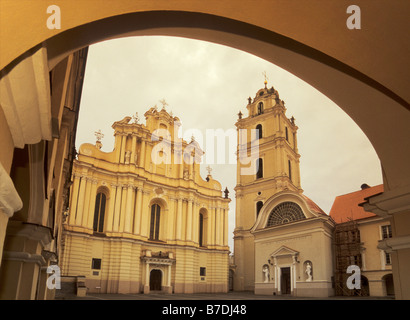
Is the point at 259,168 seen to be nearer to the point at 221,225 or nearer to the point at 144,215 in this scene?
the point at 221,225

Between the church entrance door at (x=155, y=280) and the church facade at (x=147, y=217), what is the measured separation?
0.10m

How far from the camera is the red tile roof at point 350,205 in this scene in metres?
31.5

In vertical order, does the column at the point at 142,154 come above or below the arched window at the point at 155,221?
above

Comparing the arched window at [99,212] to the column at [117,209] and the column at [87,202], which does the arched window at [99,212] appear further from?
the column at [87,202]

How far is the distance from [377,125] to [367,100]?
1.19ft

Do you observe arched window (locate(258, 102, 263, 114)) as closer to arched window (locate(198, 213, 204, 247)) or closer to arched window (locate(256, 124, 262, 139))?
arched window (locate(256, 124, 262, 139))

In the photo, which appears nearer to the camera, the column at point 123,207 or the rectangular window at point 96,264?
the rectangular window at point 96,264

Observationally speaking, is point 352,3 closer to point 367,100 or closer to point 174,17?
point 367,100

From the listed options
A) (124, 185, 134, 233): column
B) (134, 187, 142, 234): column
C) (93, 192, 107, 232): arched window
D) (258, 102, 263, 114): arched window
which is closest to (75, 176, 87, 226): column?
(93, 192, 107, 232): arched window

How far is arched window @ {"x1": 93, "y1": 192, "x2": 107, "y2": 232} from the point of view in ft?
106

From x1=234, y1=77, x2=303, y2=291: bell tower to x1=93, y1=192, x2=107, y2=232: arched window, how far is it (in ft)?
50.4

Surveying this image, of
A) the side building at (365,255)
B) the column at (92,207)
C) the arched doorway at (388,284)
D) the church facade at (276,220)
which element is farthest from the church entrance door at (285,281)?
the column at (92,207)

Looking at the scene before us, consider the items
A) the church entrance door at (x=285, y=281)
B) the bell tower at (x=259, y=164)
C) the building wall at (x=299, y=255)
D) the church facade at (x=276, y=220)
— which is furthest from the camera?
the bell tower at (x=259, y=164)
